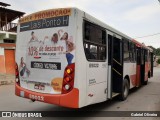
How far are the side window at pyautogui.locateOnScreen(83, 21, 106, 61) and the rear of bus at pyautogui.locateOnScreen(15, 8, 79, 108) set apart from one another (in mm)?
526

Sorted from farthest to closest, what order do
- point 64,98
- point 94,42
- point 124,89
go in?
point 124,89 < point 94,42 < point 64,98

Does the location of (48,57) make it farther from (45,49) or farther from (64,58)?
(64,58)

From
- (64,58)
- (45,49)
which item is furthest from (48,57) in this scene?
(64,58)

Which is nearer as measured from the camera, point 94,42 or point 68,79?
point 68,79

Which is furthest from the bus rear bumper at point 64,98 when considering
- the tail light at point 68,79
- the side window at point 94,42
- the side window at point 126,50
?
the side window at point 126,50

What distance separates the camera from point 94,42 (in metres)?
6.30

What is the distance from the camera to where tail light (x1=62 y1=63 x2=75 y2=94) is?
5.38m

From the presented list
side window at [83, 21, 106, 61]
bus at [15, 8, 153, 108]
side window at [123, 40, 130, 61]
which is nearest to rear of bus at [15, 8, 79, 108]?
bus at [15, 8, 153, 108]

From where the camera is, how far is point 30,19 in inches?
253

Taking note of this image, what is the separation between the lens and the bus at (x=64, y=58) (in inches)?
213

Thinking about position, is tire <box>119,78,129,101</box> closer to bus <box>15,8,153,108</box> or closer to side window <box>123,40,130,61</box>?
side window <box>123,40,130,61</box>

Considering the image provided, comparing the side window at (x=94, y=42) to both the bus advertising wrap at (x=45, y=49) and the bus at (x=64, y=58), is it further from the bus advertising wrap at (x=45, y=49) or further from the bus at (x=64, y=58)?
the bus advertising wrap at (x=45, y=49)

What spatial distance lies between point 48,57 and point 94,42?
138 cm

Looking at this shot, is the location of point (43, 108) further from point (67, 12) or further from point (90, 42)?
point (67, 12)
